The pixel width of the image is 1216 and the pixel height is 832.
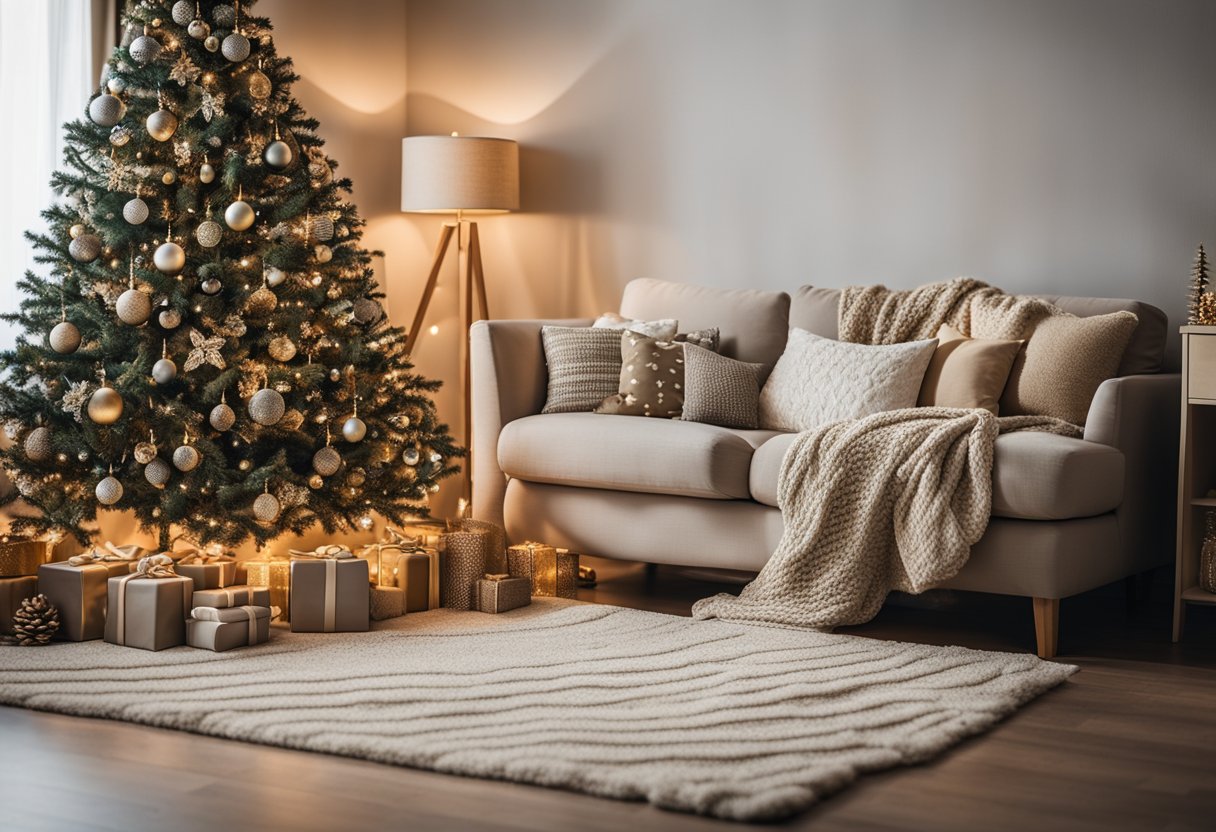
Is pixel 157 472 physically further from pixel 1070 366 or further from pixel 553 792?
pixel 1070 366

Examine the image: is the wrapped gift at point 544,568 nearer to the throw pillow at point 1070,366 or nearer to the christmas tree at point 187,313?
the christmas tree at point 187,313

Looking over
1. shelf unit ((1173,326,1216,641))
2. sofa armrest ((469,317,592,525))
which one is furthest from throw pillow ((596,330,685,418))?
shelf unit ((1173,326,1216,641))

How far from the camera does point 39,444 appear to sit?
3.53 metres

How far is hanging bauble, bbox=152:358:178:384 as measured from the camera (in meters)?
3.55

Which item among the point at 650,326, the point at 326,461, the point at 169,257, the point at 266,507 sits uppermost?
the point at 169,257

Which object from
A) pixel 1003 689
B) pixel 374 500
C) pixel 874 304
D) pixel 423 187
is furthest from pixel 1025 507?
pixel 423 187

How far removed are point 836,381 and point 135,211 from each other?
1.89 m

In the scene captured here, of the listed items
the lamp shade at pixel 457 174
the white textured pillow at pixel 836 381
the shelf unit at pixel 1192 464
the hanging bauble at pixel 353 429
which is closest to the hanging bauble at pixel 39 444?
the hanging bauble at pixel 353 429

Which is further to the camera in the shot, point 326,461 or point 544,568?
point 544,568

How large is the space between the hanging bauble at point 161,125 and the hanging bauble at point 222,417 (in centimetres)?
70

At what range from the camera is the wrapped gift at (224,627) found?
3258 mm

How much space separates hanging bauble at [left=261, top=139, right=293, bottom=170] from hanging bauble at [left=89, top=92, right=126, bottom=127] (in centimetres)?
37

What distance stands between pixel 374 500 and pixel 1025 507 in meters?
1.70

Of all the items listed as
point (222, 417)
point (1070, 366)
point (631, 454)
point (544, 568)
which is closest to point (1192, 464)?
point (1070, 366)
